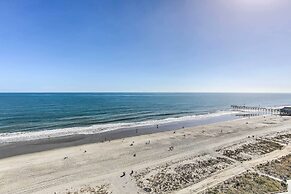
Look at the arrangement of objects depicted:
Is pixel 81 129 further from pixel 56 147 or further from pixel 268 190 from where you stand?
pixel 268 190

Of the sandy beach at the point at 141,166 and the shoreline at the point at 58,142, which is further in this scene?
the shoreline at the point at 58,142

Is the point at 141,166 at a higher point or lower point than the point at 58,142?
higher

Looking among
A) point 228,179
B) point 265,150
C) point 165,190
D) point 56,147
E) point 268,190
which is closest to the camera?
point 268,190

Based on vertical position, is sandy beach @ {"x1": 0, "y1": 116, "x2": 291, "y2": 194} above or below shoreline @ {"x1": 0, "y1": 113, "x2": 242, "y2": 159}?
above

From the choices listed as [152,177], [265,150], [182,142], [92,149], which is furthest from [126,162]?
[265,150]

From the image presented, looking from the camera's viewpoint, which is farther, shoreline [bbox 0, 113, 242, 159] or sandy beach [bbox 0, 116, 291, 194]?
shoreline [bbox 0, 113, 242, 159]

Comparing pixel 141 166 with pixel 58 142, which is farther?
pixel 58 142

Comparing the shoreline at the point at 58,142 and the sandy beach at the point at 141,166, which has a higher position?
the sandy beach at the point at 141,166

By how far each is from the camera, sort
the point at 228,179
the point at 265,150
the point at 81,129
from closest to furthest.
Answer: the point at 228,179 < the point at 265,150 < the point at 81,129
